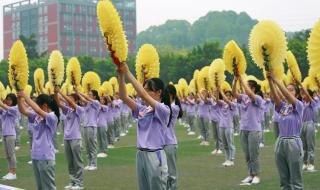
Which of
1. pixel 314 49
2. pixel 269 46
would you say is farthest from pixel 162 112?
pixel 269 46

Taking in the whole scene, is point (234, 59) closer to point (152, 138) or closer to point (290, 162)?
point (290, 162)

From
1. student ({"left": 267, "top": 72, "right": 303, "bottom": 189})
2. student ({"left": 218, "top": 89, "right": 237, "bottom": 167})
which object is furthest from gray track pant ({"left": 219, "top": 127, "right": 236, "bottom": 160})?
student ({"left": 267, "top": 72, "right": 303, "bottom": 189})

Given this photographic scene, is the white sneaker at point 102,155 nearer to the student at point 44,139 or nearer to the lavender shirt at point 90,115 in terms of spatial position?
the lavender shirt at point 90,115

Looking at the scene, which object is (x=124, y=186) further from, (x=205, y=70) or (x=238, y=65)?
(x=205, y=70)

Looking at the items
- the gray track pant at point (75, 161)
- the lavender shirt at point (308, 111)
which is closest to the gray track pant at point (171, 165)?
the gray track pant at point (75, 161)

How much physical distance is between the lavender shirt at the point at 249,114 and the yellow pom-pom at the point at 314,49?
16.8ft

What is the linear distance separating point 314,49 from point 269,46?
1.59 metres

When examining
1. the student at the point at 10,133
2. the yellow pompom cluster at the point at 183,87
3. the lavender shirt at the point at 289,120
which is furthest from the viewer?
the yellow pompom cluster at the point at 183,87

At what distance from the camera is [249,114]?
36.9 ft

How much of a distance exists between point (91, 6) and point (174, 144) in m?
110

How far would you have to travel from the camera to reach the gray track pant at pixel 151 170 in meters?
6.16

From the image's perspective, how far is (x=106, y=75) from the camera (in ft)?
189

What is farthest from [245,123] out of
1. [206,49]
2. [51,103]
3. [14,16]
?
[14,16]

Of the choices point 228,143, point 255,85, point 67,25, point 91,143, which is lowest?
point 228,143
